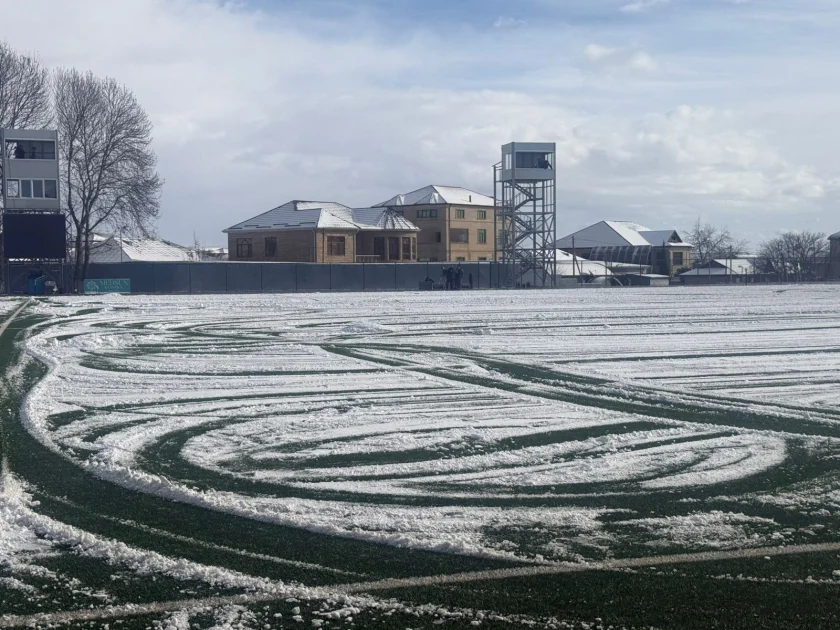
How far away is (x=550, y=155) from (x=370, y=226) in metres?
20.2

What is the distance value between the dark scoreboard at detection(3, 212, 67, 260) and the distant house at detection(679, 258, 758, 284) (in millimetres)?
54610

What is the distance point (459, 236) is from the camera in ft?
308

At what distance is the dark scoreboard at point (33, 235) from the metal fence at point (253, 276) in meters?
2.66

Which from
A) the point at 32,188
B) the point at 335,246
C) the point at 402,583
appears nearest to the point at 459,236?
the point at 335,246

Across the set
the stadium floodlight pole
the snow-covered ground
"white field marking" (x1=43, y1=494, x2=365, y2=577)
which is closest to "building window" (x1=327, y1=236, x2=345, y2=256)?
the stadium floodlight pole

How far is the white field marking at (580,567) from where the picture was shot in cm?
489

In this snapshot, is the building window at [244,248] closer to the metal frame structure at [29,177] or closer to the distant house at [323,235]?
the distant house at [323,235]

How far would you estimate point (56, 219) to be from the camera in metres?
50.5

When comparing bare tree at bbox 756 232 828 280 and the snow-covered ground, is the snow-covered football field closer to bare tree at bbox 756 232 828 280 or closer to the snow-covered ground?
the snow-covered ground

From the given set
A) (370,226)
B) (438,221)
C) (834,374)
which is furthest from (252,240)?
(834,374)

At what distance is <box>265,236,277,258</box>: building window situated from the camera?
82.1 m

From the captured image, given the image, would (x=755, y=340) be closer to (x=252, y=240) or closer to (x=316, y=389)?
(x=316, y=389)

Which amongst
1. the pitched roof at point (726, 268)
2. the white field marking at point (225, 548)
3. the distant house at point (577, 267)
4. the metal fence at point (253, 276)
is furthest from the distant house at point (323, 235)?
the white field marking at point (225, 548)

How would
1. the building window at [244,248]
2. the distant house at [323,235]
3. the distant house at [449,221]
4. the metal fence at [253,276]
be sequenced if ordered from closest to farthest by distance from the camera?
the metal fence at [253,276] → the distant house at [323,235] → the building window at [244,248] → the distant house at [449,221]
